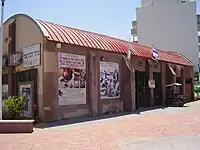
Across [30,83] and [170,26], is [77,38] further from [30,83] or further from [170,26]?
[170,26]

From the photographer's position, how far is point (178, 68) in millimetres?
30516

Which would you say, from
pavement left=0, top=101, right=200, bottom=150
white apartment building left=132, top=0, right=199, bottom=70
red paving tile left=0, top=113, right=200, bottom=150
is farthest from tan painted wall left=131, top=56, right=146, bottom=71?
white apartment building left=132, top=0, right=199, bottom=70

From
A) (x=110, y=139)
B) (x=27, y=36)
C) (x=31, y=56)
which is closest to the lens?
(x=110, y=139)

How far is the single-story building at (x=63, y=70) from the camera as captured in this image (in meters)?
15.9

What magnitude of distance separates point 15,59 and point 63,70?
3365 millimetres

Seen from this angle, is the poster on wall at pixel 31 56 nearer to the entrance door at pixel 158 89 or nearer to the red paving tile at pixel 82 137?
the red paving tile at pixel 82 137

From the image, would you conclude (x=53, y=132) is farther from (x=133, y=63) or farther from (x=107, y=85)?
(x=133, y=63)

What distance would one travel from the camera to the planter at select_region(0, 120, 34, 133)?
12.0 metres

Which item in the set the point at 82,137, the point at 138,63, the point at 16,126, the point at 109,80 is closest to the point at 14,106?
the point at 16,126

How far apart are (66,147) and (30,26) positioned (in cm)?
985

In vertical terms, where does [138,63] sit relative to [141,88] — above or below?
above

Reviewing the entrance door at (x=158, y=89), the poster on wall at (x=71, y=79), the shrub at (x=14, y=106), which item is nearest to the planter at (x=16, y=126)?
the shrub at (x=14, y=106)

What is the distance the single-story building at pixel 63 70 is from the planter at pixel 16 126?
3.48 meters

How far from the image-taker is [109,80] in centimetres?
1980
